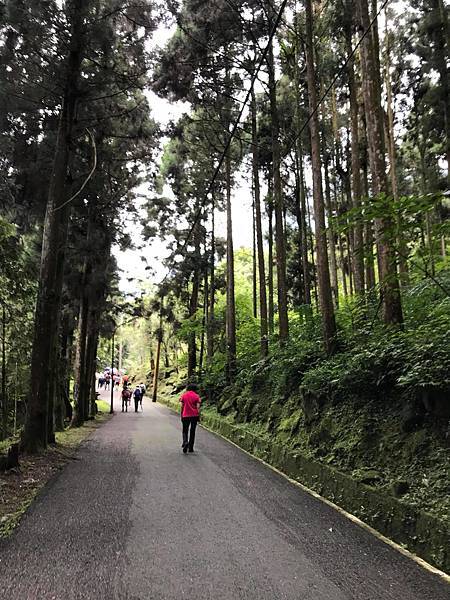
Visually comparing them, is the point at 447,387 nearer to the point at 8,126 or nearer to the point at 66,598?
the point at 66,598

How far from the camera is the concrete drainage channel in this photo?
160 inches

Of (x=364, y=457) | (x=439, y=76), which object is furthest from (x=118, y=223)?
(x=364, y=457)

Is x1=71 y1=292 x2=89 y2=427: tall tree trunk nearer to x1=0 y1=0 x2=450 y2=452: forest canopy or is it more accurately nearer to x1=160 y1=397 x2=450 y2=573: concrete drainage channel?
x1=0 y1=0 x2=450 y2=452: forest canopy

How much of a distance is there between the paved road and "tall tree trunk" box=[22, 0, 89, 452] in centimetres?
241

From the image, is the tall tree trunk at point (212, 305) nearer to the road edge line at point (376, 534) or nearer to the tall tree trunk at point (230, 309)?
the tall tree trunk at point (230, 309)

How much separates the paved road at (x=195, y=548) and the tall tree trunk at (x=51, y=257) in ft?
7.91

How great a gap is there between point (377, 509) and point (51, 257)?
7663mm

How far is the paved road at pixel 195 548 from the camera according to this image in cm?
342

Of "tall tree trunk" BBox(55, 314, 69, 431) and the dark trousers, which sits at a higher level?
"tall tree trunk" BBox(55, 314, 69, 431)

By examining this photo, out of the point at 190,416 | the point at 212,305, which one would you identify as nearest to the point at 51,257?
the point at 190,416

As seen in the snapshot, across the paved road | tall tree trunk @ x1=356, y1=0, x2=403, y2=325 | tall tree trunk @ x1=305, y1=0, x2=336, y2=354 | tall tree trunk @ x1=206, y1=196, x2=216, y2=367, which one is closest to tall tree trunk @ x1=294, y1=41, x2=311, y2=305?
tall tree trunk @ x1=305, y1=0, x2=336, y2=354

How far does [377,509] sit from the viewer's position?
5051 mm

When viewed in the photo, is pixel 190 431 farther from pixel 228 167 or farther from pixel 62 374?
pixel 228 167

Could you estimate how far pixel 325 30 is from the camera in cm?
1271
